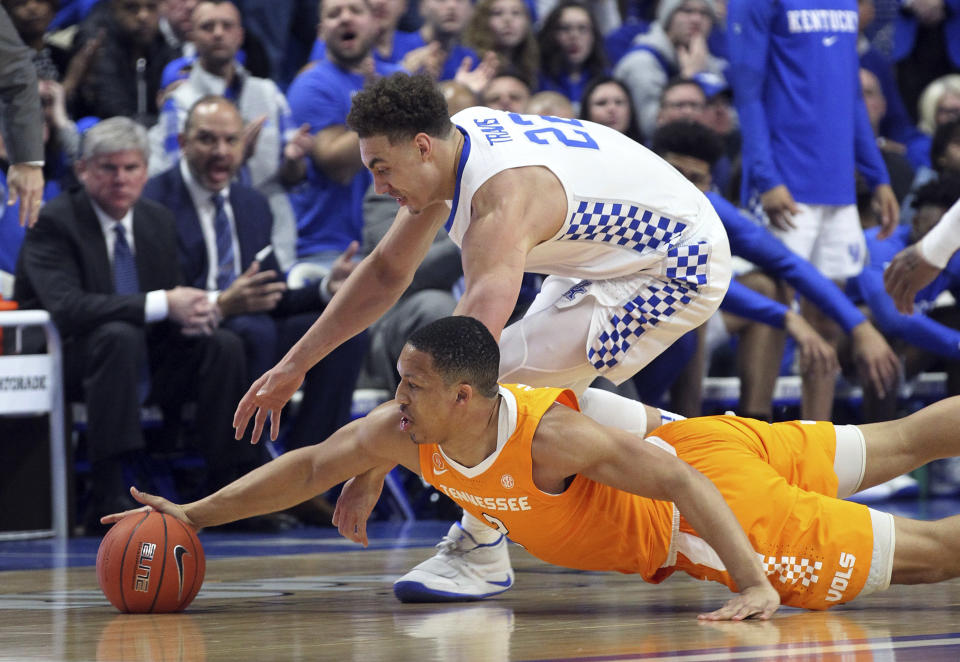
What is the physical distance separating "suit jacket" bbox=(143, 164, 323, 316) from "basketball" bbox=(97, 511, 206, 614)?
344cm

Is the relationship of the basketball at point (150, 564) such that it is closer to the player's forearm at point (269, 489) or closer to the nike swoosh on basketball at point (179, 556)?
the nike swoosh on basketball at point (179, 556)

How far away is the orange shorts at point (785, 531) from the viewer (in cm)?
411

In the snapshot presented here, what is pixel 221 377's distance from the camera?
23.7 ft

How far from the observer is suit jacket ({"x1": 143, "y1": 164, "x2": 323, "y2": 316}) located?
7691 millimetres

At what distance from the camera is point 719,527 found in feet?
12.8

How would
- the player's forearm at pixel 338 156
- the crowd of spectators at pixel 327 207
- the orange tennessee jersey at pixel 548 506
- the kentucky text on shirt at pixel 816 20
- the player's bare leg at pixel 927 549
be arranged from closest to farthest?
the orange tennessee jersey at pixel 548 506
the player's bare leg at pixel 927 549
the crowd of spectators at pixel 327 207
the kentucky text on shirt at pixel 816 20
the player's forearm at pixel 338 156

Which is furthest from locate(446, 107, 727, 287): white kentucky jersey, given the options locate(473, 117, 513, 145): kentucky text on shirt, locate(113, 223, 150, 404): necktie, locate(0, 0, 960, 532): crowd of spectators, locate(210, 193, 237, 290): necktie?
locate(210, 193, 237, 290): necktie

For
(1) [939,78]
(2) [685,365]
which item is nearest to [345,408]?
(2) [685,365]

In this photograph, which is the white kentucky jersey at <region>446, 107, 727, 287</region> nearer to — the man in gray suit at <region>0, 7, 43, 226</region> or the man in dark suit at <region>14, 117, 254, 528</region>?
the man in gray suit at <region>0, 7, 43, 226</region>

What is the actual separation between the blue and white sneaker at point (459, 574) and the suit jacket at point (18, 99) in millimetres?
2649

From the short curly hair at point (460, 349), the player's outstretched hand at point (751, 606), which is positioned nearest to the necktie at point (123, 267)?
the short curly hair at point (460, 349)

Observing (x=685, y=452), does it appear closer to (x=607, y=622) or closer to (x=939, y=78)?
(x=607, y=622)

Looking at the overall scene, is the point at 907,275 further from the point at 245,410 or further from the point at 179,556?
the point at 179,556

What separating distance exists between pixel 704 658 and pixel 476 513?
127cm
